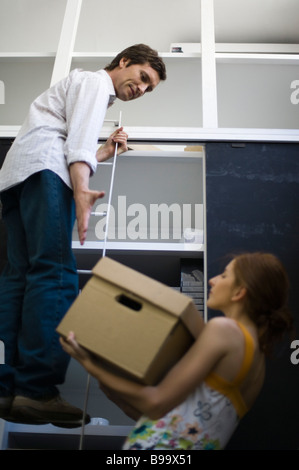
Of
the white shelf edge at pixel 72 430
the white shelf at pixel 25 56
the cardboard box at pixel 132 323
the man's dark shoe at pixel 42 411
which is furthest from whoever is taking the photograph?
the white shelf at pixel 25 56

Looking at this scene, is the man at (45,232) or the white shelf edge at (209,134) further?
the white shelf edge at (209,134)

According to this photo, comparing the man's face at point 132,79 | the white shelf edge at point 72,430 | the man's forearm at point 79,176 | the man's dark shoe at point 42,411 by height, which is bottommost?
the white shelf edge at point 72,430

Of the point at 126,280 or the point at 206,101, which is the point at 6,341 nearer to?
the point at 126,280

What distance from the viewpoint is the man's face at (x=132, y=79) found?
6.61 feet

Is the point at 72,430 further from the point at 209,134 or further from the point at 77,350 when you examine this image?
the point at 209,134

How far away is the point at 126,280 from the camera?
1323 mm

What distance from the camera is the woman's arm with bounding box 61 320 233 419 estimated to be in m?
1.26

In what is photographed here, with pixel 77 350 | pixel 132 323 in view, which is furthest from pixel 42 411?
pixel 132 323

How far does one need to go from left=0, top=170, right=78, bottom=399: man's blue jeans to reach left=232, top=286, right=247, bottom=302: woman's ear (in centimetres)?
50

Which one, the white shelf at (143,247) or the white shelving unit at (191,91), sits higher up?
the white shelving unit at (191,91)

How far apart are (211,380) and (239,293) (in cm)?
24

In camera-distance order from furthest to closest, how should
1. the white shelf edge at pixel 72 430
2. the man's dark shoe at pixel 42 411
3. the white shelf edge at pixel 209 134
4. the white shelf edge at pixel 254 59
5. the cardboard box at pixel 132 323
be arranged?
the white shelf edge at pixel 254 59 → the white shelf edge at pixel 209 134 → the white shelf edge at pixel 72 430 → the man's dark shoe at pixel 42 411 → the cardboard box at pixel 132 323

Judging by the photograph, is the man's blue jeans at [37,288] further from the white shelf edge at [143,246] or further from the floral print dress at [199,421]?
the white shelf edge at [143,246]

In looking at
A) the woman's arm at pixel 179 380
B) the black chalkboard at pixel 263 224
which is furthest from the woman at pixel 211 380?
the black chalkboard at pixel 263 224
